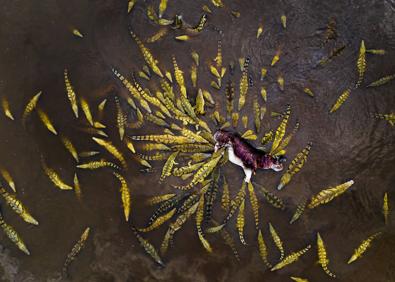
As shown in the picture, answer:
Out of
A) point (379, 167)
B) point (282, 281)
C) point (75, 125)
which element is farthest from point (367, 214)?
point (75, 125)

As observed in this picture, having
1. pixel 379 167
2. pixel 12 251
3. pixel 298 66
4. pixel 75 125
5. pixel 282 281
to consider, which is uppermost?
pixel 75 125

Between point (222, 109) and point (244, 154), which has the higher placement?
point (222, 109)

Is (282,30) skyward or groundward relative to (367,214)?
skyward

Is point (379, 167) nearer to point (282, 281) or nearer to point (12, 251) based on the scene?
point (282, 281)
